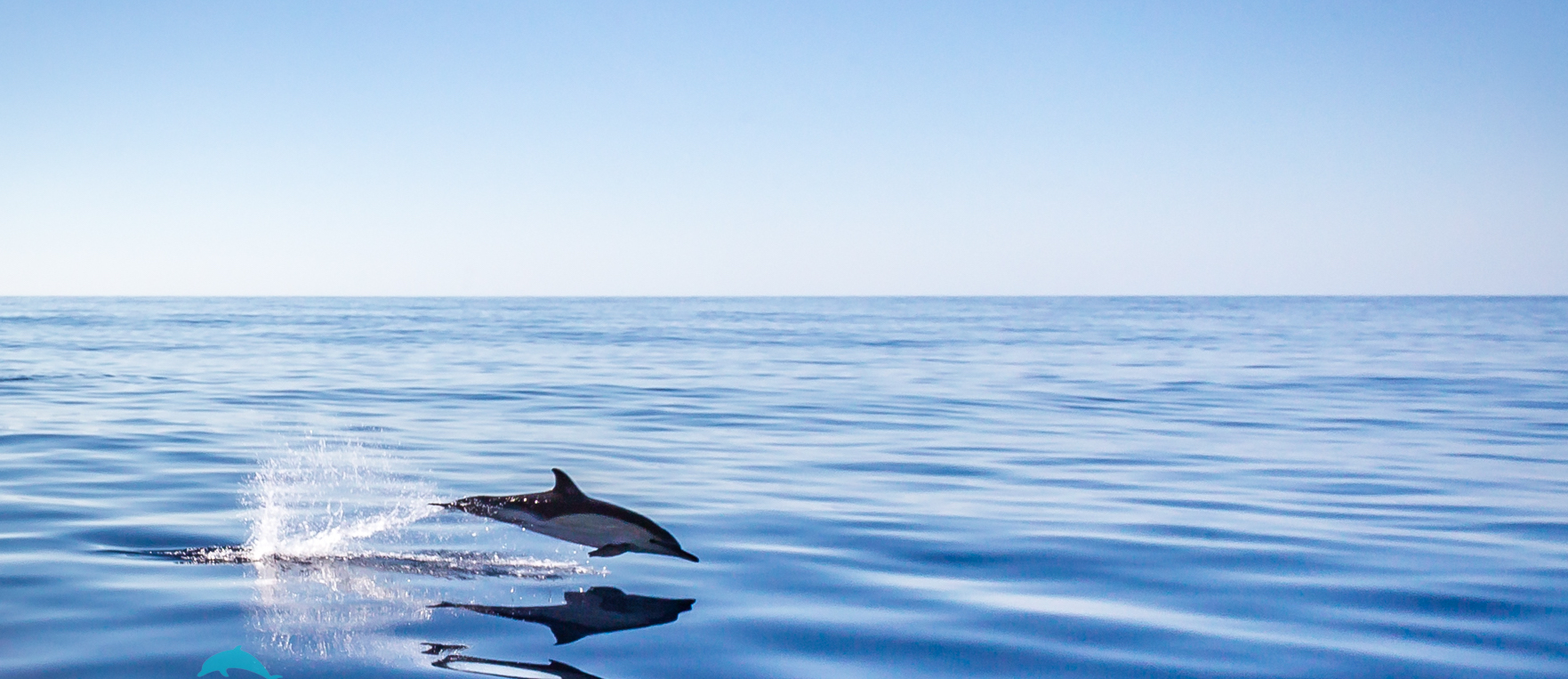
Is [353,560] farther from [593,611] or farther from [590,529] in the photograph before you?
[593,611]

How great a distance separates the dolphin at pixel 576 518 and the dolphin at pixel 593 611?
0.26 meters

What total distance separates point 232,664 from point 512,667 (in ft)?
4.05

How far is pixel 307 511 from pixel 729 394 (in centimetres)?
1183

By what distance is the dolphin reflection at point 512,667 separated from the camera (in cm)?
515

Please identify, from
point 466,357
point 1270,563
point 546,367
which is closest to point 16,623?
point 1270,563

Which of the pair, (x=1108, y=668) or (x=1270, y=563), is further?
(x=1270, y=563)

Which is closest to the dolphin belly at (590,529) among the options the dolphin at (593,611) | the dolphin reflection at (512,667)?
the dolphin at (593,611)

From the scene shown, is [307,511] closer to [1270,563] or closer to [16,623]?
[16,623]

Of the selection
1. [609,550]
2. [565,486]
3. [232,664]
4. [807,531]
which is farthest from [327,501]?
[232,664]

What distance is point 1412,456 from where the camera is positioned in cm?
1325

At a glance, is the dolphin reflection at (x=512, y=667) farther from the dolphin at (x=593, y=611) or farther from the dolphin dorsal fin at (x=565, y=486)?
the dolphin dorsal fin at (x=565, y=486)

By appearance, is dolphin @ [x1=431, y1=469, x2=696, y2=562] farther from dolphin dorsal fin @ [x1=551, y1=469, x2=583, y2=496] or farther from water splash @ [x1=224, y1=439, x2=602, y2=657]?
water splash @ [x1=224, y1=439, x2=602, y2=657]

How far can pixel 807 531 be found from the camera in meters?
8.66

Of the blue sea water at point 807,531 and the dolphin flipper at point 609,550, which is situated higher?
the dolphin flipper at point 609,550
